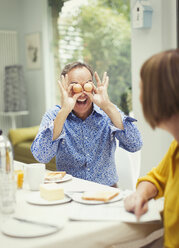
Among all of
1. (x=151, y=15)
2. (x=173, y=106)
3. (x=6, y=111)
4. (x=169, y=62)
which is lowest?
(x=6, y=111)

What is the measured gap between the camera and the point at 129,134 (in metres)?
1.98

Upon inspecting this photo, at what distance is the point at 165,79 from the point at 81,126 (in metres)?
1.12

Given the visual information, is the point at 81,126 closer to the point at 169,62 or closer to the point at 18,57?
the point at 169,62

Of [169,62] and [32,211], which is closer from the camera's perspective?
[169,62]

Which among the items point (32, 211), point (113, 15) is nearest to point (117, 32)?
point (113, 15)

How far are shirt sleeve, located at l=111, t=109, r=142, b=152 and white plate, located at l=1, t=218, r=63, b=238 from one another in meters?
0.93

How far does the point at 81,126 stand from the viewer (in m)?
2.14

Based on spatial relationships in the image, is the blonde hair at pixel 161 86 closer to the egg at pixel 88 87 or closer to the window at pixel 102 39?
the egg at pixel 88 87

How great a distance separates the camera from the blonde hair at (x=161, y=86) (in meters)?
1.06

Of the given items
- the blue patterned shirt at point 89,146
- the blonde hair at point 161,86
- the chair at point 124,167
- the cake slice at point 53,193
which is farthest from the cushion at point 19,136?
the blonde hair at point 161,86

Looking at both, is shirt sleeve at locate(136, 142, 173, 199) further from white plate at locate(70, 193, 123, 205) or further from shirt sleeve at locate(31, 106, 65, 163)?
shirt sleeve at locate(31, 106, 65, 163)

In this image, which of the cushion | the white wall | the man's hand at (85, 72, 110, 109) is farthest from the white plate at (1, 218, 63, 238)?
the cushion

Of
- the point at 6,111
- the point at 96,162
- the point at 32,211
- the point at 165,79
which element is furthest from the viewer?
the point at 6,111

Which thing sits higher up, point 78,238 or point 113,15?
point 113,15
